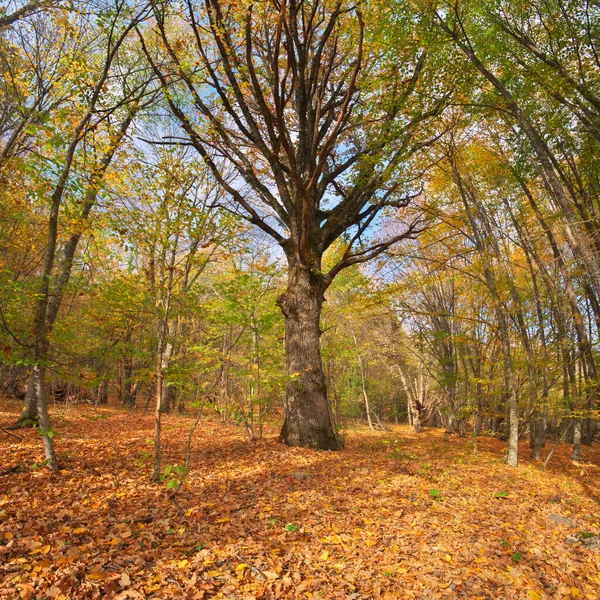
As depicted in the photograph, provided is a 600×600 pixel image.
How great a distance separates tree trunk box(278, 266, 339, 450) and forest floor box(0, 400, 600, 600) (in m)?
0.83

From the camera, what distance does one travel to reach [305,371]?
21.3 ft

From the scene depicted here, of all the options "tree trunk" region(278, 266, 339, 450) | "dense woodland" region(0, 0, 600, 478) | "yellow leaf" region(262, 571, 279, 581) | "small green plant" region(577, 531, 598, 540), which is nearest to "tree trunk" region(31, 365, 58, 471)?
"dense woodland" region(0, 0, 600, 478)

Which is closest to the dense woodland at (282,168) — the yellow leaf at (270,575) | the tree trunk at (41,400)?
the tree trunk at (41,400)

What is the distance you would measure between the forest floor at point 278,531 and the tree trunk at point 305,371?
828 millimetres

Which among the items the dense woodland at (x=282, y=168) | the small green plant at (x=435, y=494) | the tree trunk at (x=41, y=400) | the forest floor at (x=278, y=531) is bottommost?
the small green plant at (x=435, y=494)

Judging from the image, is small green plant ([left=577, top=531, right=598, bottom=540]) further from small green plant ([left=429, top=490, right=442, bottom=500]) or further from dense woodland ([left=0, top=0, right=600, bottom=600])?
small green plant ([left=429, top=490, right=442, bottom=500])

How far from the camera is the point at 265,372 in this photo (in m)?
6.76

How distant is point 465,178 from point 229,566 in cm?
954

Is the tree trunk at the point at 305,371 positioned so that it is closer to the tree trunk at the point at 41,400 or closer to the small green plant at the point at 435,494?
the small green plant at the point at 435,494

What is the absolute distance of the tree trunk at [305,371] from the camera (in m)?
6.42

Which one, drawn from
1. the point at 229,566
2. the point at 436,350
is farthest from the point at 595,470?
the point at 229,566

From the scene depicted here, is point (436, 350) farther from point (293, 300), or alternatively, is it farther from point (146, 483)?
point (146, 483)

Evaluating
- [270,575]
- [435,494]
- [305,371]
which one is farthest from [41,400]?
[435,494]

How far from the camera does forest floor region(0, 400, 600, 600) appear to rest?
96.3 inches
